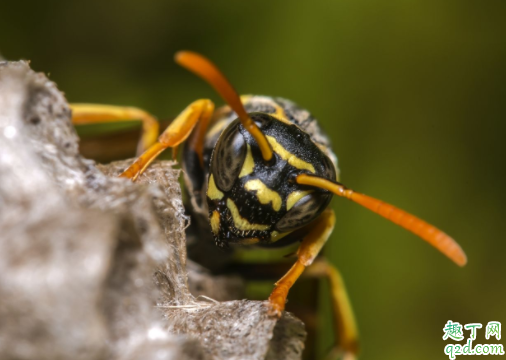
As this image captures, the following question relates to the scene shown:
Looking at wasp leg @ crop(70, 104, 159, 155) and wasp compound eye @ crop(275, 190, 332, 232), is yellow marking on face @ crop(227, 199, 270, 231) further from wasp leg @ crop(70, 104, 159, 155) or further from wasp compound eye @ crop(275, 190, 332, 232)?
wasp leg @ crop(70, 104, 159, 155)

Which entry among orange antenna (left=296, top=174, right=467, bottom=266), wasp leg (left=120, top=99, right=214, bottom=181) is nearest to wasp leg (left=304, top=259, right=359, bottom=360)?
wasp leg (left=120, top=99, right=214, bottom=181)

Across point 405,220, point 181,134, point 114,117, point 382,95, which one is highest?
point 382,95

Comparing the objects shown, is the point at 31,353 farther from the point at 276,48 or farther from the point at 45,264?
the point at 276,48

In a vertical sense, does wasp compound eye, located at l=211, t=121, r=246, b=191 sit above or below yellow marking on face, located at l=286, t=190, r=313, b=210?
above

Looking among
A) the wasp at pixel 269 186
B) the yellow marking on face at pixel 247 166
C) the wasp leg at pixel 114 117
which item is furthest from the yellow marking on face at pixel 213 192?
the wasp leg at pixel 114 117

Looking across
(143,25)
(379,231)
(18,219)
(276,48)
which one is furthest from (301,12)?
(18,219)

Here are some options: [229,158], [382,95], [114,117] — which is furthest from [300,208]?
[382,95]

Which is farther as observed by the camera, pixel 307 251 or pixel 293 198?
pixel 307 251

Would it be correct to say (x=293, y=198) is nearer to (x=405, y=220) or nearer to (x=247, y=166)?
(x=247, y=166)
